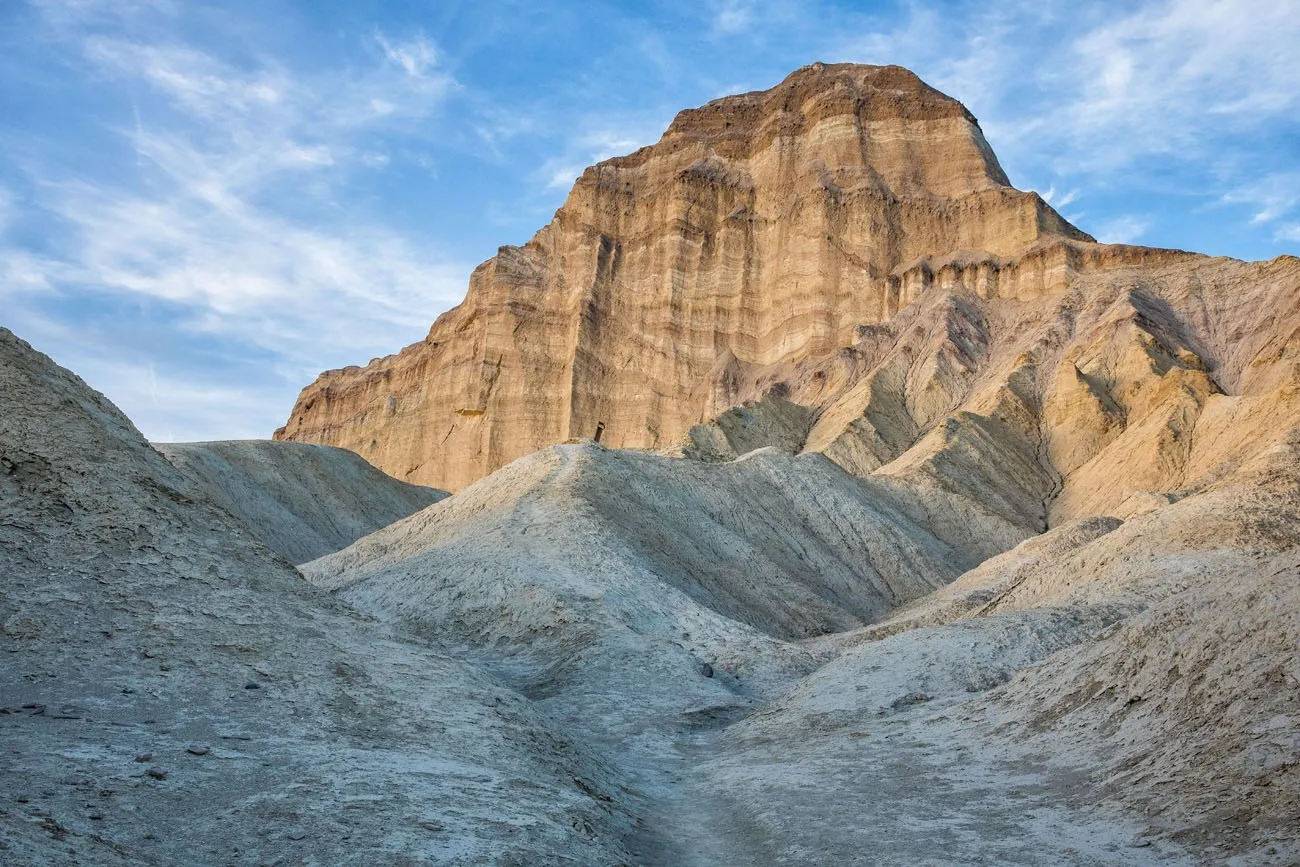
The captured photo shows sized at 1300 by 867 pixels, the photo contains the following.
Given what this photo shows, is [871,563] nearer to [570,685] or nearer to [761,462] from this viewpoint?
[761,462]

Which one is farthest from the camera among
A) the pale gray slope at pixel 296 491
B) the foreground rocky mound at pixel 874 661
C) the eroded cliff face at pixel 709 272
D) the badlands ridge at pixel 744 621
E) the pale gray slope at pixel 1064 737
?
the eroded cliff face at pixel 709 272

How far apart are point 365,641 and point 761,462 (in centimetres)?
3032

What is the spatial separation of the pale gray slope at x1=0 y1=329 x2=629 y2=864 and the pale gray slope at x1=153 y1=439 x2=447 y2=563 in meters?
26.0

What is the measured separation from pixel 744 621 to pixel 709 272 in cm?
5639

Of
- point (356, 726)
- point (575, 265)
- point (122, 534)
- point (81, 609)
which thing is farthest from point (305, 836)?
point (575, 265)

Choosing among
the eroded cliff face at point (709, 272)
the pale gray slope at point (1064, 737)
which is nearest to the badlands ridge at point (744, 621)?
the pale gray slope at point (1064, 737)

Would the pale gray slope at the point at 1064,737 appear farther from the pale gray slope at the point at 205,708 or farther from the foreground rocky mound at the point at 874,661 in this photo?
the pale gray slope at the point at 205,708

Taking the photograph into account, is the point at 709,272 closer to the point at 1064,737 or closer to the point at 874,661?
the point at 874,661

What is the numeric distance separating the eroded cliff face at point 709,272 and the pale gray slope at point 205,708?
57906mm

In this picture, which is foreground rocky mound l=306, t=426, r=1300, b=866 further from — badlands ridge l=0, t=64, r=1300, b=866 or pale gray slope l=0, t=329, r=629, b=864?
pale gray slope l=0, t=329, r=629, b=864

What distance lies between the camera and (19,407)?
53.8 feet

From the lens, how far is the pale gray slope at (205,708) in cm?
792

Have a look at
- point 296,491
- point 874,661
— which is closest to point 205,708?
point 874,661

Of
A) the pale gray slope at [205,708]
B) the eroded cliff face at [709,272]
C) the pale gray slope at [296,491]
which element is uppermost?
the eroded cliff face at [709,272]
